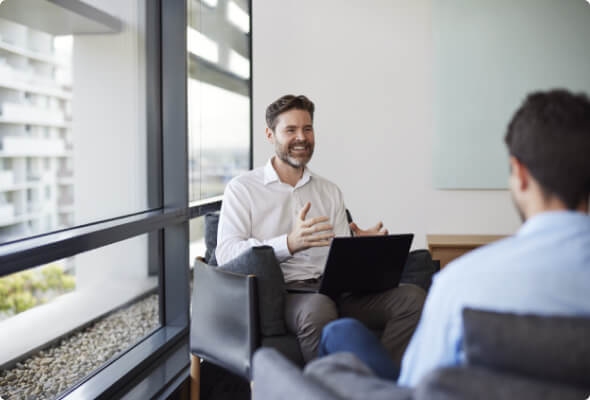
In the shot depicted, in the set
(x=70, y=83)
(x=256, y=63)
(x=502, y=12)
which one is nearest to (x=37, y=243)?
(x=70, y=83)

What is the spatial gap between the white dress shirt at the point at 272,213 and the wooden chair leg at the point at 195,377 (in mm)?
493

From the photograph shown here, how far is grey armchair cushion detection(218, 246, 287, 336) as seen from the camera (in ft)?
7.63

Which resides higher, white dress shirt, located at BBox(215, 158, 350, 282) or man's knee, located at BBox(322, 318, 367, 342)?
white dress shirt, located at BBox(215, 158, 350, 282)

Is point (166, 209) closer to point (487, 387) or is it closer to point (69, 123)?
point (69, 123)

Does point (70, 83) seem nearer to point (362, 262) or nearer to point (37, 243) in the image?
A: point (37, 243)

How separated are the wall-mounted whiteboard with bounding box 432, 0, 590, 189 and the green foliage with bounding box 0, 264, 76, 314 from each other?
2727 mm

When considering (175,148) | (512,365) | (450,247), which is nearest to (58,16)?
(175,148)

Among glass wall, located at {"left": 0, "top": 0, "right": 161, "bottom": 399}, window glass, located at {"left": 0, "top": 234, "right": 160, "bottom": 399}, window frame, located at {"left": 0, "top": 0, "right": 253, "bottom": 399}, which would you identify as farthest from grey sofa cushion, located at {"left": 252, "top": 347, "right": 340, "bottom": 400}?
window glass, located at {"left": 0, "top": 234, "right": 160, "bottom": 399}

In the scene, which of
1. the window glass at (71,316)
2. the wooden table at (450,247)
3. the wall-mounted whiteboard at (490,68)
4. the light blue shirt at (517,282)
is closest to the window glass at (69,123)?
the window glass at (71,316)

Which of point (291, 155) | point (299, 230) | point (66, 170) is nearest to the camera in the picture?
point (299, 230)

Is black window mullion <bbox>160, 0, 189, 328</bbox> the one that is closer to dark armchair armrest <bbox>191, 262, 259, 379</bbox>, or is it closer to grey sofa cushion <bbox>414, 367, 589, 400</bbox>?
dark armchair armrest <bbox>191, 262, 259, 379</bbox>

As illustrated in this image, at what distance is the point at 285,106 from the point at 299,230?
858 millimetres

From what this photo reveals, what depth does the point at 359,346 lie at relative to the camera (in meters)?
1.52

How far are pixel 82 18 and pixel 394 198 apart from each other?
262 cm
